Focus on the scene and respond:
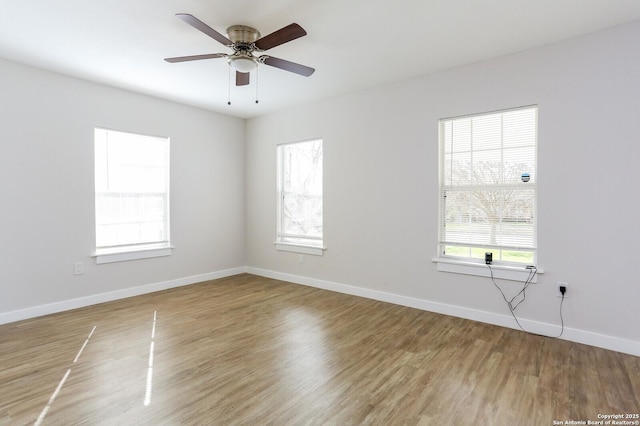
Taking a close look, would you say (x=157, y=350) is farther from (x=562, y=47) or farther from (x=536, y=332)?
(x=562, y=47)

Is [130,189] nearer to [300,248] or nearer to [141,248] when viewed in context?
[141,248]

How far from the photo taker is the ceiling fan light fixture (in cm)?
281

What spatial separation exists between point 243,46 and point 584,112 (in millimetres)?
3093

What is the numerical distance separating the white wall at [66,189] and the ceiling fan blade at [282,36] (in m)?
2.69

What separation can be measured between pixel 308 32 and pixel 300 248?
311cm

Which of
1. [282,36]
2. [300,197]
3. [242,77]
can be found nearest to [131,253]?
[300,197]

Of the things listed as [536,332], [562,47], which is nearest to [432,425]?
[536,332]

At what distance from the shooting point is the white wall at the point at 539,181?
280 cm

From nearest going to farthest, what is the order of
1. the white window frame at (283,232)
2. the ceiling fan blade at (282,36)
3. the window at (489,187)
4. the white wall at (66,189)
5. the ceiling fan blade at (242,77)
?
the ceiling fan blade at (282,36), the ceiling fan blade at (242,77), the window at (489,187), the white wall at (66,189), the white window frame at (283,232)

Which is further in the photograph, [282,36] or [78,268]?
[78,268]

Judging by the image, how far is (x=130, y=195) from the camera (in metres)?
4.50

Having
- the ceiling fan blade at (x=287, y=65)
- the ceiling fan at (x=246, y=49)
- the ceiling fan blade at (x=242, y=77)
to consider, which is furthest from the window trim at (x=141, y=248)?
the ceiling fan blade at (x=287, y=65)

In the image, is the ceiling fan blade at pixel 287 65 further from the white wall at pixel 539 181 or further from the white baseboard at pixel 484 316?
the white baseboard at pixel 484 316

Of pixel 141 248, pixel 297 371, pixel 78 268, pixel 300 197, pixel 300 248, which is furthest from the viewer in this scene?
pixel 300 197
